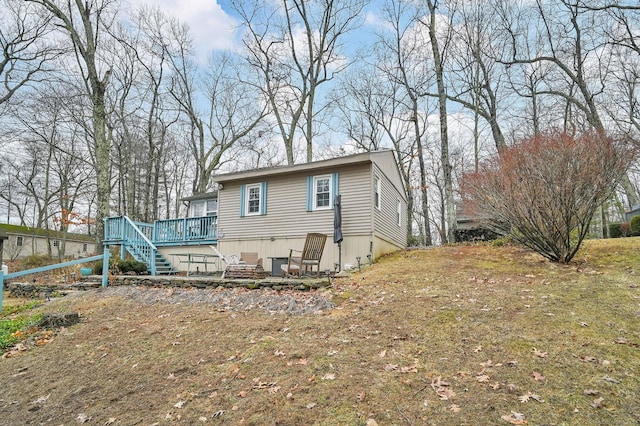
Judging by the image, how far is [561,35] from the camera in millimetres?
17109

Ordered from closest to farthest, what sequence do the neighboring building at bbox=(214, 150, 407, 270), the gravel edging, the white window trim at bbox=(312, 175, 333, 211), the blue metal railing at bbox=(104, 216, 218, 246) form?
the gravel edging → the neighboring building at bbox=(214, 150, 407, 270) → the white window trim at bbox=(312, 175, 333, 211) → the blue metal railing at bbox=(104, 216, 218, 246)

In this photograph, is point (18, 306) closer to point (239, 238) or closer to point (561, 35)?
point (239, 238)

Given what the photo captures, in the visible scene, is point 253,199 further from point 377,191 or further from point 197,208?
point 197,208

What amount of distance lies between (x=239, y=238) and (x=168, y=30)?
16.5 meters

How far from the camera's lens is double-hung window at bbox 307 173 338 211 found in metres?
11.5

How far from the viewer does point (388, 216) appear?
43.4 feet

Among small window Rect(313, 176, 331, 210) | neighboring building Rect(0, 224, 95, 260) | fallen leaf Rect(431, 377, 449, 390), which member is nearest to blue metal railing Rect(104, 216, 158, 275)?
small window Rect(313, 176, 331, 210)

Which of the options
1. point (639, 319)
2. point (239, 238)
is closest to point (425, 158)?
point (239, 238)

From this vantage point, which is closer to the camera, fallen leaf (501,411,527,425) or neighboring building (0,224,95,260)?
fallen leaf (501,411,527,425)

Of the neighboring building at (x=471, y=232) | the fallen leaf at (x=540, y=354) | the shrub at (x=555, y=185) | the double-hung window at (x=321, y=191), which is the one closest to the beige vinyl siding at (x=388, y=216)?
the double-hung window at (x=321, y=191)

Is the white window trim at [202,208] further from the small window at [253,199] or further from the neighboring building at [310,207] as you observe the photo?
the small window at [253,199]

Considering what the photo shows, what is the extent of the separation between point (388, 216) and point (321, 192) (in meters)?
3.00

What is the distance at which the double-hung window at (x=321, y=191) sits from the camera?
11.5 meters

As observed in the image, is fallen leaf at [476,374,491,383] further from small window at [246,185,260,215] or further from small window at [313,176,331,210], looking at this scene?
small window at [246,185,260,215]
